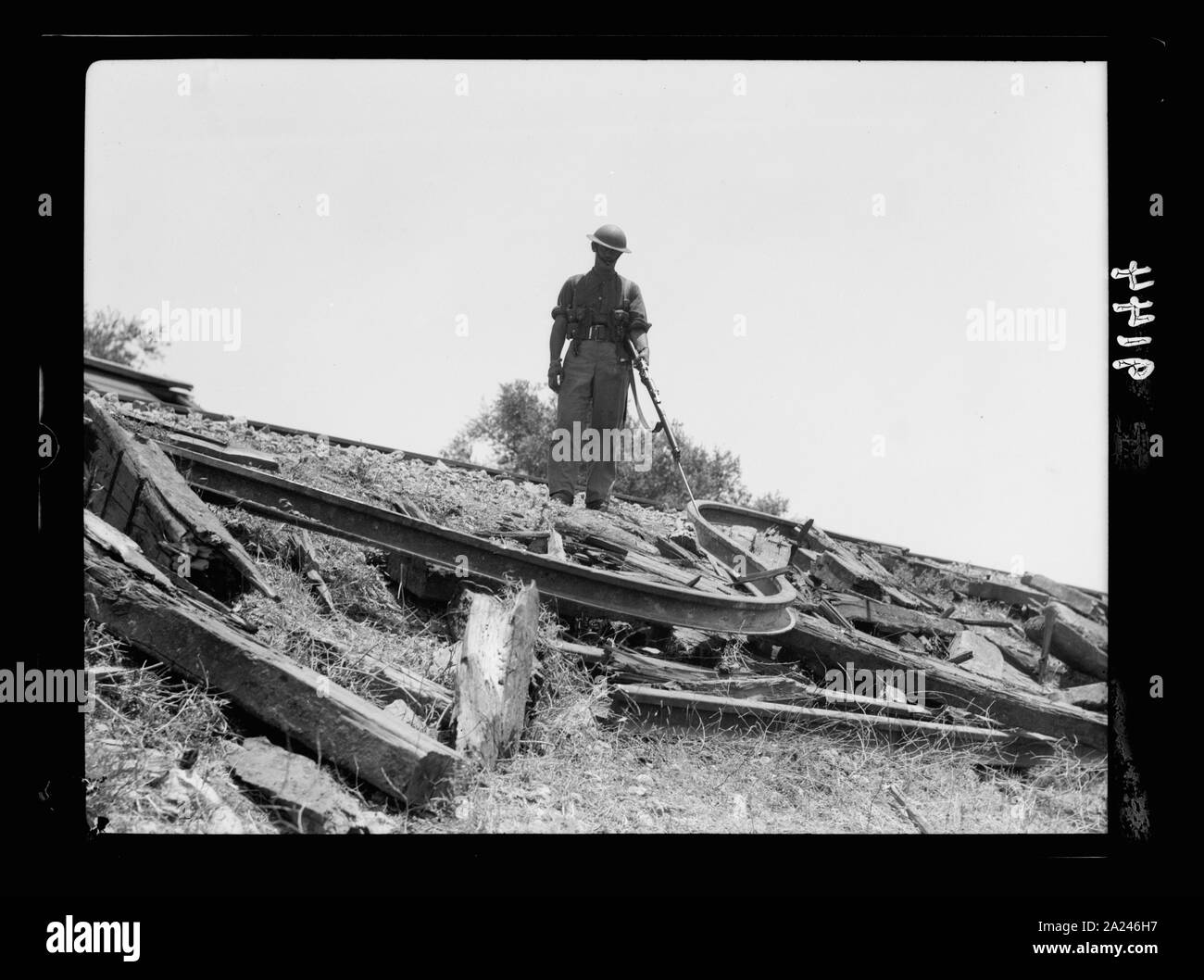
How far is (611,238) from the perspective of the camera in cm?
701

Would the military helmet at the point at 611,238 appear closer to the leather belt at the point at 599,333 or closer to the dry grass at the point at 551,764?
the leather belt at the point at 599,333

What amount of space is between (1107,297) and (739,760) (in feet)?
9.94

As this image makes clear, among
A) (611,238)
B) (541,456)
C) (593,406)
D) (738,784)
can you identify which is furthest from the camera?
(541,456)

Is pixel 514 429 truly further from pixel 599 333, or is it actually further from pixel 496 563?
pixel 496 563

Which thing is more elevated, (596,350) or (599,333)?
(599,333)

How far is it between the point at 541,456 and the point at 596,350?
5.29 m

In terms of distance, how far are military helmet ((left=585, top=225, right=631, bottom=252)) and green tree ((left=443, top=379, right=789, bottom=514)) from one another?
558cm

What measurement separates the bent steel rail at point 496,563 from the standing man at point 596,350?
1.91m

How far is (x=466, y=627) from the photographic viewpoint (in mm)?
5008

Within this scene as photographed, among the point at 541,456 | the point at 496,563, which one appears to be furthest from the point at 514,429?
the point at 496,563

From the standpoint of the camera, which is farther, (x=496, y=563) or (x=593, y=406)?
(x=593, y=406)
